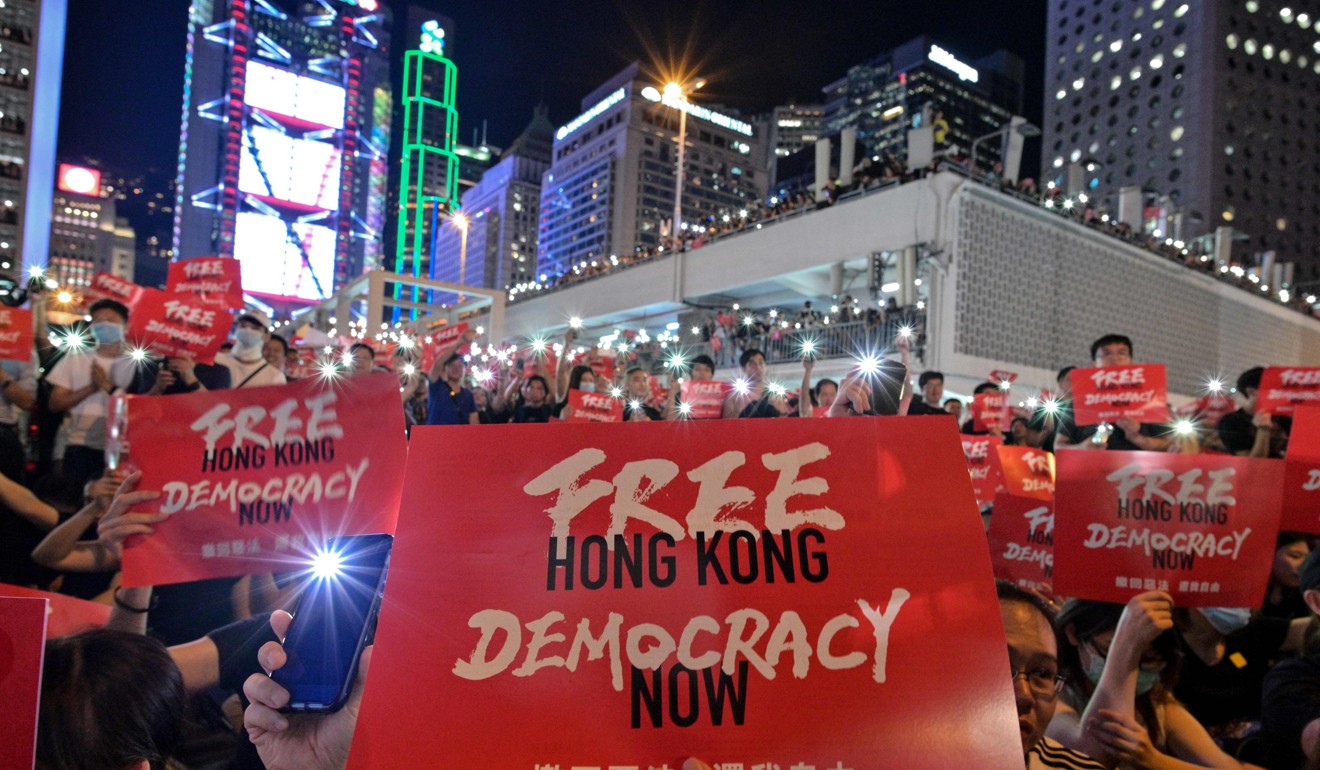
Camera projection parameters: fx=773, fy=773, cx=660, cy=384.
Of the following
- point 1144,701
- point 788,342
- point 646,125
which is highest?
point 646,125

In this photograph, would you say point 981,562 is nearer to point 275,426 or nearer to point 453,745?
point 453,745

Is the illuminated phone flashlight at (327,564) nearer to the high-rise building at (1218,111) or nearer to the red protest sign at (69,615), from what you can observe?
the red protest sign at (69,615)

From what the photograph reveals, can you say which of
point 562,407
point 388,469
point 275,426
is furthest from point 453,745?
point 562,407

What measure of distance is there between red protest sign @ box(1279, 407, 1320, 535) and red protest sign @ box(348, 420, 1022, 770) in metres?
2.26

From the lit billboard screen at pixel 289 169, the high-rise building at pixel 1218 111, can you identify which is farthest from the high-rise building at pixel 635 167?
the high-rise building at pixel 1218 111

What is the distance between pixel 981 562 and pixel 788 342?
1840 cm

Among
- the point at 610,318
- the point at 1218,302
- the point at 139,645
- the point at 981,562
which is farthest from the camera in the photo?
the point at 610,318

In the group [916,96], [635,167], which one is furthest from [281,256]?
[916,96]

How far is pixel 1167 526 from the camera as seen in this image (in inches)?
90.6

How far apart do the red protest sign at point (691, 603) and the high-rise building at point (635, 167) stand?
69.1 meters

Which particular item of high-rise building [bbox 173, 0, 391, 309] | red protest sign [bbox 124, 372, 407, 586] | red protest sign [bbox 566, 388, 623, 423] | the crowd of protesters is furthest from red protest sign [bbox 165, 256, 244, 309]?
high-rise building [bbox 173, 0, 391, 309]

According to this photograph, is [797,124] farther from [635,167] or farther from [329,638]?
[329,638]

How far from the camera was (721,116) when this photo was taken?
2916 inches

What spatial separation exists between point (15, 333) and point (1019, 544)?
567cm
